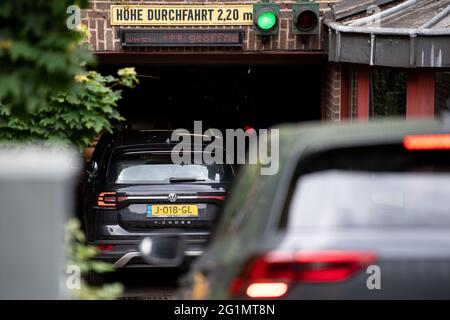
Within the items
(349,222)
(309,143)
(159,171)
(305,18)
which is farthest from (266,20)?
(349,222)

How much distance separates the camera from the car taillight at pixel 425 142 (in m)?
3.57

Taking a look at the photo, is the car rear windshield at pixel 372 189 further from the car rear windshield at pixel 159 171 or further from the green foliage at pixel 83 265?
the car rear windshield at pixel 159 171

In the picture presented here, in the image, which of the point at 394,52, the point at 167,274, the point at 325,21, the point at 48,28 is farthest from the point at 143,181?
the point at 48,28

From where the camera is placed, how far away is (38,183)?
3.10 metres

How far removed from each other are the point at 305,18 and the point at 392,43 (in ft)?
10.0

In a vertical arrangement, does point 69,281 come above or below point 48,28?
below

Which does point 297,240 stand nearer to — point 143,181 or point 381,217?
point 381,217

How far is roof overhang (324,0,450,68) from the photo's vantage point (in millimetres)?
10492

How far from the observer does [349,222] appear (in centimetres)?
338

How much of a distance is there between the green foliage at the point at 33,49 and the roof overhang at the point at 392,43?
664 cm

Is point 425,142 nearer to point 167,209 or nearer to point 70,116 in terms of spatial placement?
point 70,116

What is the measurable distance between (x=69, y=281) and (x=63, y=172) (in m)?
2.38

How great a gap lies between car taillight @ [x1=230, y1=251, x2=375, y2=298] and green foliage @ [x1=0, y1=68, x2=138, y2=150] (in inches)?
237

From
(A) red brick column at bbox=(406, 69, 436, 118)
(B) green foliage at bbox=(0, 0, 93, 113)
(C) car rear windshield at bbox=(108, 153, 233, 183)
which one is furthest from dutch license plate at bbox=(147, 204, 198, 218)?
(B) green foliage at bbox=(0, 0, 93, 113)
